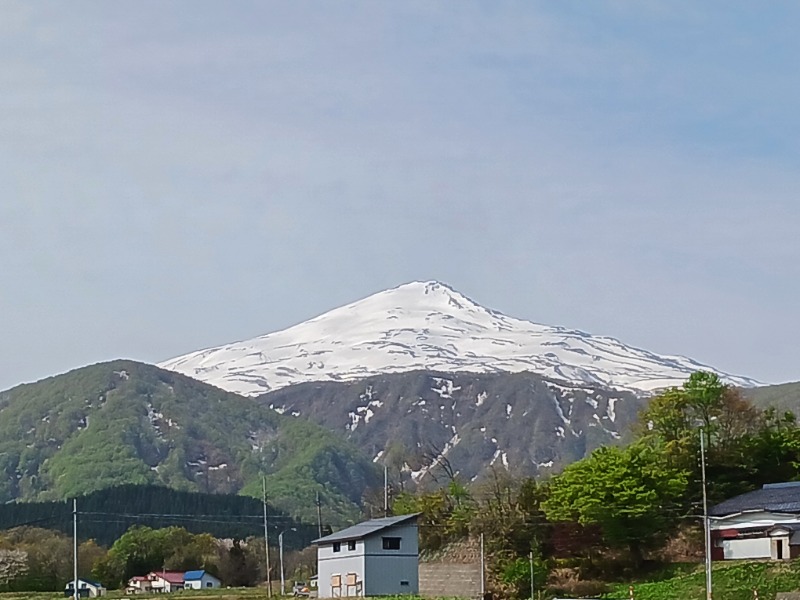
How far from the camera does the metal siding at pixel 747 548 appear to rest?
157 ft

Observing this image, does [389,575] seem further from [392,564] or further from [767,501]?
[767,501]

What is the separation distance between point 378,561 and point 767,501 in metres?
Result: 15.7

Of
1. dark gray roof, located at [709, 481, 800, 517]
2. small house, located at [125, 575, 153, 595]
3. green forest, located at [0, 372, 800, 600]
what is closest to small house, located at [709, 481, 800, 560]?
dark gray roof, located at [709, 481, 800, 517]

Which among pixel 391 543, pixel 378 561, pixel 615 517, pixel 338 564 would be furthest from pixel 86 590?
pixel 615 517

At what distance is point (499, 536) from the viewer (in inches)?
2179

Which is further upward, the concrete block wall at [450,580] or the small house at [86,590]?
the concrete block wall at [450,580]

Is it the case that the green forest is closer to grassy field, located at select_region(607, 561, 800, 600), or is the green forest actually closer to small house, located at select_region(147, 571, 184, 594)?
grassy field, located at select_region(607, 561, 800, 600)

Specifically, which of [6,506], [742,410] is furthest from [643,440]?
[6,506]

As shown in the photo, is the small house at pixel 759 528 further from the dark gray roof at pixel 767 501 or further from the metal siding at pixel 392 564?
the metal siding at pixel 392 564

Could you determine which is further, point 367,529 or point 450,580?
point 450,580

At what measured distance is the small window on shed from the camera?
→ 51438 mm

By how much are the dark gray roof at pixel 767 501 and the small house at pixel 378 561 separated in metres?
12.4

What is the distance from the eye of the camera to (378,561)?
168 feet

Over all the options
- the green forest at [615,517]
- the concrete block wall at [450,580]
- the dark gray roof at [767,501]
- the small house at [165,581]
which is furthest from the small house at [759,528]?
the small house at [165,581]
